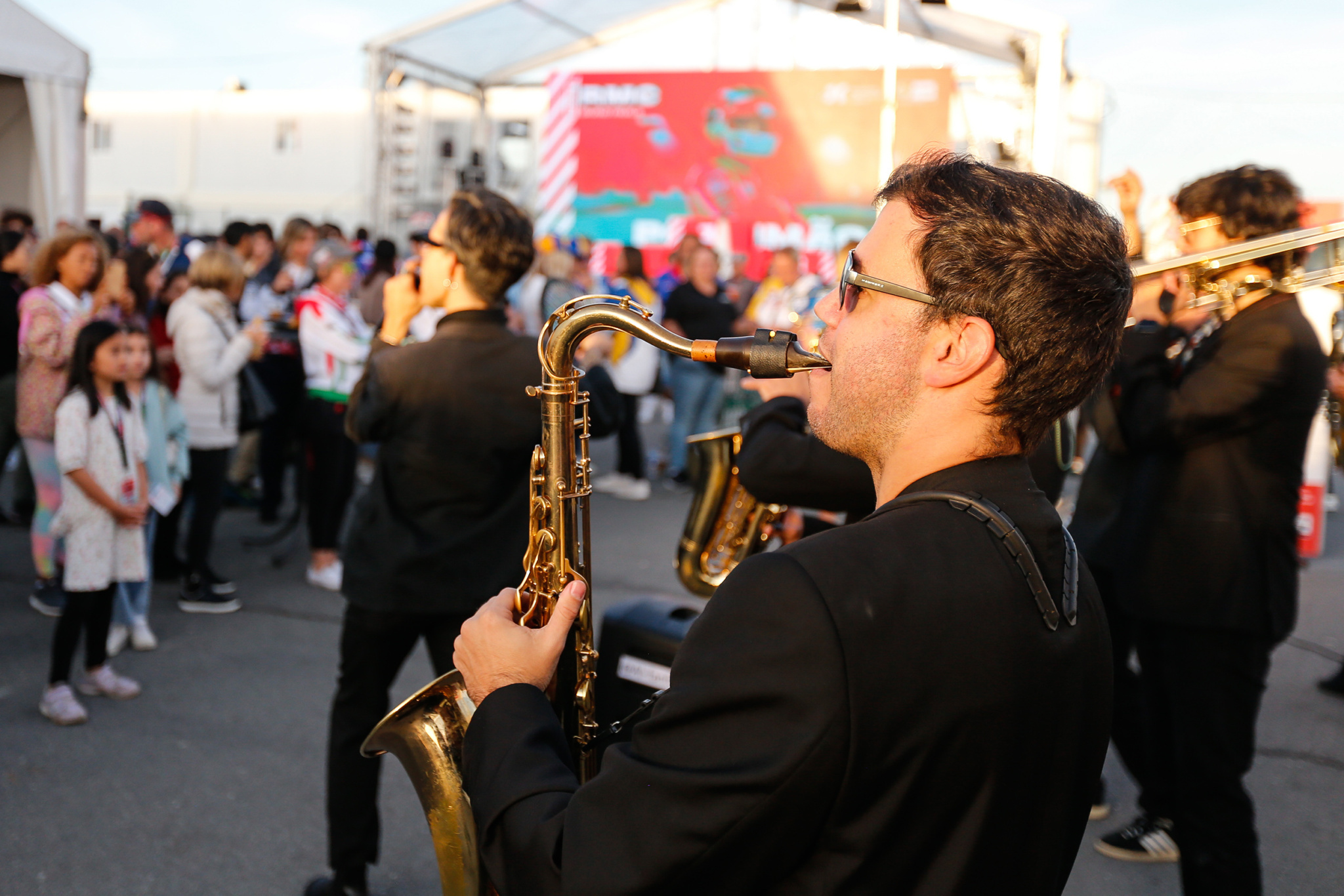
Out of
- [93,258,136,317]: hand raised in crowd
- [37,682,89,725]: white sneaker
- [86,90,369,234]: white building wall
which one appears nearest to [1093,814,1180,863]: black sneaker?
[37,682,89,725]: white sneaker

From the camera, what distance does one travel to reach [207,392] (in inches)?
212

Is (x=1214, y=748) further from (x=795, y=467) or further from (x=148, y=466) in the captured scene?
(x=148, y=466)

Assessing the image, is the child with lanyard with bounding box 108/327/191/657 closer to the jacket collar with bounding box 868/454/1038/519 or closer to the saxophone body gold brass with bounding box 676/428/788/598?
the saxophone body gold brass with bounding box 676/428/788/598

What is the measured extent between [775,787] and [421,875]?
2.44 m

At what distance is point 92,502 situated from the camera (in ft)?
13.6

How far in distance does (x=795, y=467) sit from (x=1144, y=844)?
187 centimetres

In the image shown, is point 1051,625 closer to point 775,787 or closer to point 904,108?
point 775,787

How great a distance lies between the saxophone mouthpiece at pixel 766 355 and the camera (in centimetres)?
137

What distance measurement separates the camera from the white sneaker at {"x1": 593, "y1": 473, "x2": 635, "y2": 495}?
27.2 feet

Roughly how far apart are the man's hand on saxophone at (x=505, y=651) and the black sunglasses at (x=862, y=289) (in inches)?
23.1

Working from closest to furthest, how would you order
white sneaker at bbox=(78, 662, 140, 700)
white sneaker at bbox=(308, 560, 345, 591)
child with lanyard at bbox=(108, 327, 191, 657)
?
white sneaker at bbox=(78, 662, 140, 700) → child with lanyard at bbox=(108, 327, 191, 657) → white sneaker at bbox=(308, 560, 345, 591)

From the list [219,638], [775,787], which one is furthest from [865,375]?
[219,638]

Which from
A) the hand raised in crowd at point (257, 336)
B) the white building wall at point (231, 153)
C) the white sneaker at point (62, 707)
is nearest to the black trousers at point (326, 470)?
the hand raised in crowd at point (257, 336)

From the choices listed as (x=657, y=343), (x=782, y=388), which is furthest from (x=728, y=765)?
(x=782, y=388)
